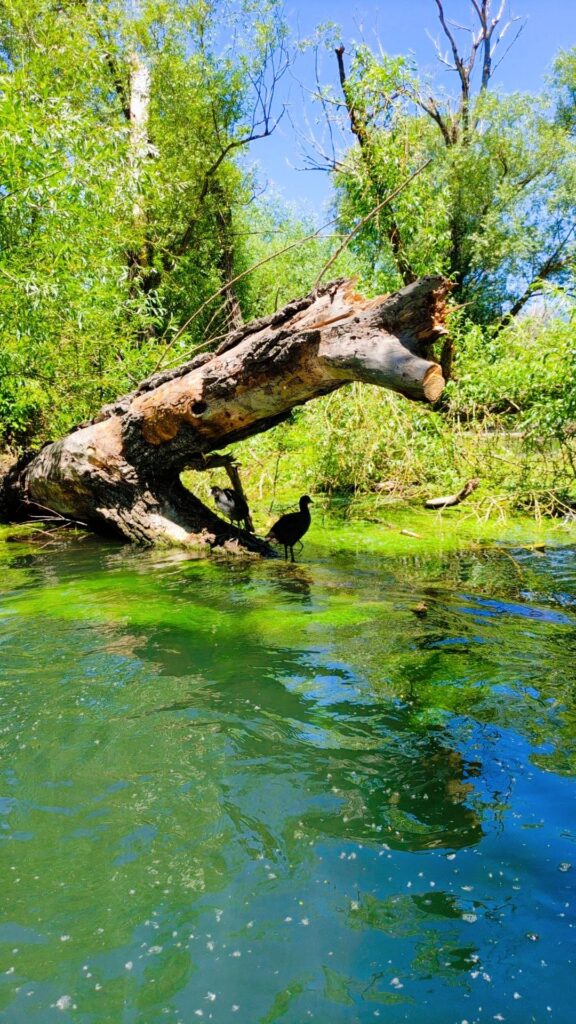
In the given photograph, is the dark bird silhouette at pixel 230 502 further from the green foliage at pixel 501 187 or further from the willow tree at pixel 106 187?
the green foliage at pixel 501 187

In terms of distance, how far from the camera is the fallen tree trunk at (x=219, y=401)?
17.3 feet

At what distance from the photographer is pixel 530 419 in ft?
27.6

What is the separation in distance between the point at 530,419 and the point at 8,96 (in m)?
6.85

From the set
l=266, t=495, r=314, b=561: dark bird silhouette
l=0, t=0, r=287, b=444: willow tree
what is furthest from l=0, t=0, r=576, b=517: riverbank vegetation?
l=266, t=495, r=314, b=561: dark bird silhouette

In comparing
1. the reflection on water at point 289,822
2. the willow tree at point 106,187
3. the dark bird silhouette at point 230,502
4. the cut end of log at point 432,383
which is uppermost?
the willow tree at point 106,187

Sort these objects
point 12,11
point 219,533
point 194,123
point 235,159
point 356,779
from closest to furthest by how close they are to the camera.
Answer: point 356,779
point 219,533
point 12,11
point 194,123
point 235,159

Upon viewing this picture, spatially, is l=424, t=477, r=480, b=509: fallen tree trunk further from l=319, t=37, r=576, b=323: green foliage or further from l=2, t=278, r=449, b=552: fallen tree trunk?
l=319, t=37, r=576, b=323: green foliage

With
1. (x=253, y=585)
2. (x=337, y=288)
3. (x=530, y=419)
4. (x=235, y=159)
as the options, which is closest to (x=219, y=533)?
(x=253, y=585)

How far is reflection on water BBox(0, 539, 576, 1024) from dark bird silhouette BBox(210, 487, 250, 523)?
291 centimetres

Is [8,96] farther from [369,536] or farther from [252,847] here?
[252,847]

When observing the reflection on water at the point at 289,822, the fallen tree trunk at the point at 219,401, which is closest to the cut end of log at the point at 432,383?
the fallen tree trunk at the point at 219,401

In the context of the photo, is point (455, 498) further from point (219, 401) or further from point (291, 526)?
point (219, 401)

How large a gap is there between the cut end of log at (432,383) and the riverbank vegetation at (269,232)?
29.1 inches

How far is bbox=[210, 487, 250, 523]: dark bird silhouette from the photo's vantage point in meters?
7.35
